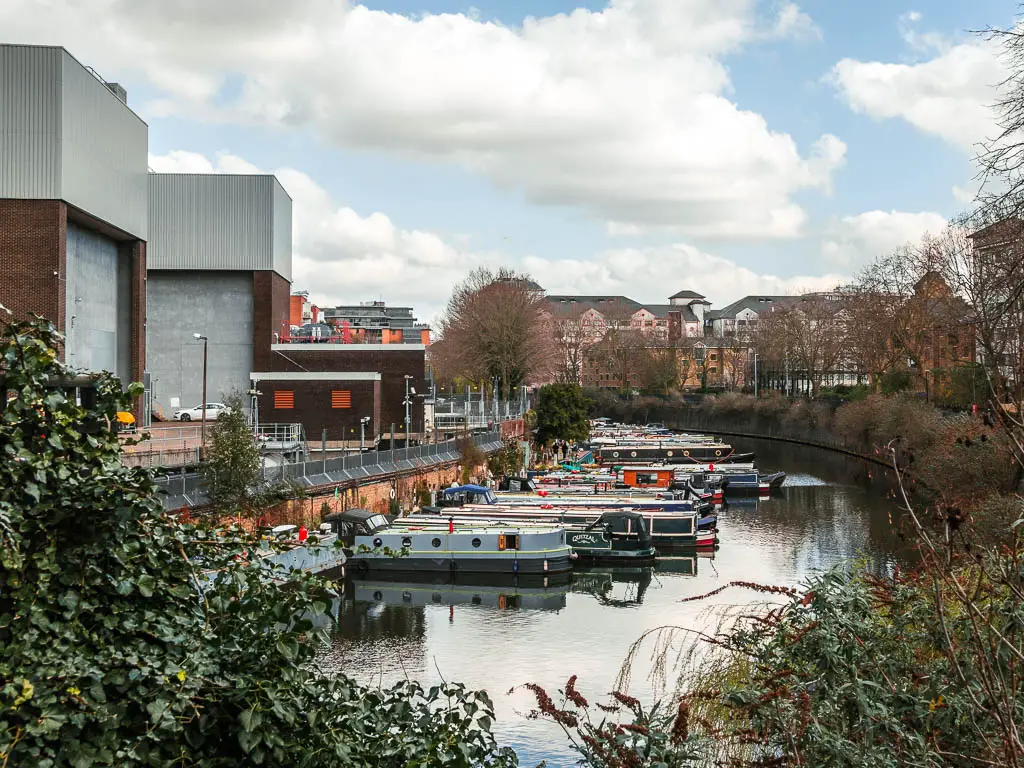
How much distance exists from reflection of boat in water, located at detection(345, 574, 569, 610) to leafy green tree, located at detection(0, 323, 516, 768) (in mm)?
20982

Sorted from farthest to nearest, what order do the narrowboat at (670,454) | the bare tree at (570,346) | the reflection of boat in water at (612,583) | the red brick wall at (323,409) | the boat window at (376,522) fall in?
the bare tree at (570,346) < the narrowboat at (670,454) < the red brick wall at (323,409) < the boat window at (376,522) < the reflection of boat in water at (612,583)

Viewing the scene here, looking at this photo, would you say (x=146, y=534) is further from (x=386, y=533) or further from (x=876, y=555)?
(x=876, y=555)

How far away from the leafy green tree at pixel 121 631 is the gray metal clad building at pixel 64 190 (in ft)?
90.5

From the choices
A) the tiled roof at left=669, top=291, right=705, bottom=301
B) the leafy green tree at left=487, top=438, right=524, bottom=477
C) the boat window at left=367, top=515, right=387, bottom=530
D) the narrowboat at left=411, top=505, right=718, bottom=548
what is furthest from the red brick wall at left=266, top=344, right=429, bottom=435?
the tiled roof at left=669, top=291, right=705, bottom=301

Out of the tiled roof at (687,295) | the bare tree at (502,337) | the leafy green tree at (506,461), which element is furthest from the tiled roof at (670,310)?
the leafy green tree at (506,461)

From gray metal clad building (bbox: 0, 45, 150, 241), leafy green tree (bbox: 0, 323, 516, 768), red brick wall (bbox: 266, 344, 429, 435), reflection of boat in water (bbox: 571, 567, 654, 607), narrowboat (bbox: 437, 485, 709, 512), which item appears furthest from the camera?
red brick wall (bbox: 266, 344, 429, 435)

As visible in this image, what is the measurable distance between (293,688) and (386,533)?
81.6 ft

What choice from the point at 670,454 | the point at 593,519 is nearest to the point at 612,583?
the point at 593,519

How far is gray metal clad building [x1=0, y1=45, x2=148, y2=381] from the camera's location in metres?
33.0

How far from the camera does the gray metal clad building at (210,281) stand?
176ft

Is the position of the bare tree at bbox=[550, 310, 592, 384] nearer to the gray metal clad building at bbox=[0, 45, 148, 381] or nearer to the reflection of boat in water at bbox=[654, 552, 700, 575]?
the gray metal clad building at bbox=[0, 45, 148, 381]

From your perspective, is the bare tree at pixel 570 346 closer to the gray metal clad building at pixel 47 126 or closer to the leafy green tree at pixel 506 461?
the leafy green tree at pixel 506 461

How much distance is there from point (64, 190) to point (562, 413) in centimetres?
3413

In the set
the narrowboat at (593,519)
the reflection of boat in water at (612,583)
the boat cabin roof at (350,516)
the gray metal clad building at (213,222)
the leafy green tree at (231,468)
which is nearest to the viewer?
the leafy green tree at (231,468)
